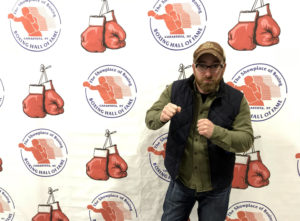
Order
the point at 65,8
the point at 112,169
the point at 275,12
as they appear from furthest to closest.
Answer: the point at 112,169
the point at 65,8
the point at 275,12

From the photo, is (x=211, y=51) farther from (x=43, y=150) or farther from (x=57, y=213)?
(x=57, y=213)

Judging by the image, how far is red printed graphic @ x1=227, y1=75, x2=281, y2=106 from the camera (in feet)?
3.53

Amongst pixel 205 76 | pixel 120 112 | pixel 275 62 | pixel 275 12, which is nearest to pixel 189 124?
pixel 205 76

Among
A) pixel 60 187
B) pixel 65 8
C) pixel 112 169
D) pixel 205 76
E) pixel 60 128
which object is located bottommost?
pixel 60 187

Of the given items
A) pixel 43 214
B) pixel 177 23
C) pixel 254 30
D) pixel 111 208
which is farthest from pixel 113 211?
pixel 254 30

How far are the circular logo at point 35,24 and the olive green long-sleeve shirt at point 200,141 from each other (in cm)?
71

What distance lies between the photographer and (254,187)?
45.8 inches

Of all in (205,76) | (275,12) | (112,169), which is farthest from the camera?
(112,169)

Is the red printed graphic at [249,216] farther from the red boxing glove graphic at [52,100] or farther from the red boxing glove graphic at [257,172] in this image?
the red boxing glove graphic at [52,100]

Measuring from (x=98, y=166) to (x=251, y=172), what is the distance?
801 mm

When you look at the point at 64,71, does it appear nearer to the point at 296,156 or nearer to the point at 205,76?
the point at 205,76

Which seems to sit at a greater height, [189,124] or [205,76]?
[205,76]

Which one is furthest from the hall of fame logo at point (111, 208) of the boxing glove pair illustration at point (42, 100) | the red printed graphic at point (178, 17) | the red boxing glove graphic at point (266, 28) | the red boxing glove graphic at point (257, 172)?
the red boxing glove graphic at point (266, 28)

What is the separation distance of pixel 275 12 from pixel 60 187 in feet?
4.63
